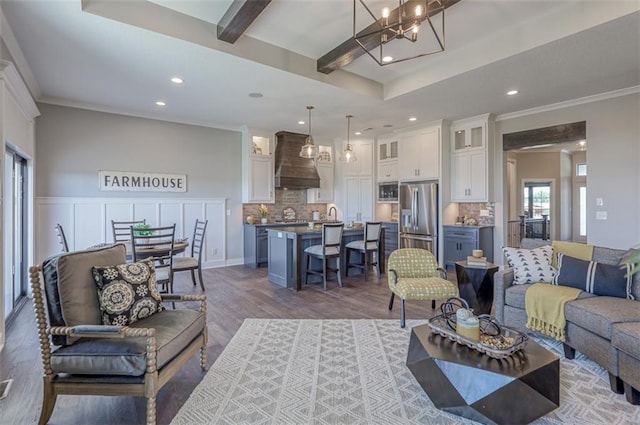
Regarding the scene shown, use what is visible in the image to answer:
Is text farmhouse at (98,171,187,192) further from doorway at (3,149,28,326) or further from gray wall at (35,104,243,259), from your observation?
doorway at (3,149,28,326)

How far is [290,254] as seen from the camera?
4.89m

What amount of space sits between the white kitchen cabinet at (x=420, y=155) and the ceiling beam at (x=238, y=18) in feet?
14.2

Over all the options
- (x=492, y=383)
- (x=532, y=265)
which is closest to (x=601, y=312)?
(x=532, y=265)

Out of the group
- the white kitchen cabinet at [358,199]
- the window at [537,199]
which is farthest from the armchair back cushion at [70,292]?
the window at [537,199]

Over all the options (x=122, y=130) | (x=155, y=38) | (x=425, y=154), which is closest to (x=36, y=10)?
(x=155, y=38)

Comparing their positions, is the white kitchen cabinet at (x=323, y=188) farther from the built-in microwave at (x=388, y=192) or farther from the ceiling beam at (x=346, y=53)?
the ceiling beam at (x=346, y=53)

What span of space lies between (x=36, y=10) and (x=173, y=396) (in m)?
3.30

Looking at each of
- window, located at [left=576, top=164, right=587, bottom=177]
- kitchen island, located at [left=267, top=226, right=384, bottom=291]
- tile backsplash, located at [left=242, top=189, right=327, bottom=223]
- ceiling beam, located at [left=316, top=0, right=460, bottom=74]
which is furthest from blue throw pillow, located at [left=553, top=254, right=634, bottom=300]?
window, located at [left=576, top=164, right=587, bottom=177]

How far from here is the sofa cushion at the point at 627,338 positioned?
1.98m

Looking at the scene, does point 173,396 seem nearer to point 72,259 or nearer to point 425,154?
point 72,259

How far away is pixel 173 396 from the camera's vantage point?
2.15 meters

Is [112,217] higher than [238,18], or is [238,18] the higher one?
[238,18]

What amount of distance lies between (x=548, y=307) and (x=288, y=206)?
19.3ft

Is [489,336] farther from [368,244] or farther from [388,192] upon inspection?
[388,192]
